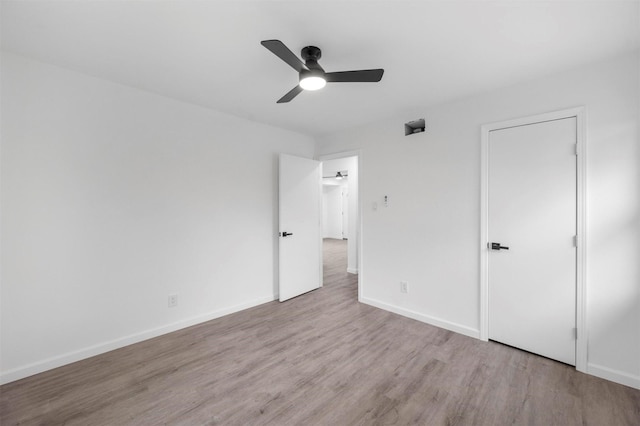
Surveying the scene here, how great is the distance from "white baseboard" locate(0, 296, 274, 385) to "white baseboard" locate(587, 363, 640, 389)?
3.56 metres

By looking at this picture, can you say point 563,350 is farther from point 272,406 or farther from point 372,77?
point 372,77

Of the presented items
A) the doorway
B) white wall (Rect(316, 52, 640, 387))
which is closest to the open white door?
the doorway

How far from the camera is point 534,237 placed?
2346 mm

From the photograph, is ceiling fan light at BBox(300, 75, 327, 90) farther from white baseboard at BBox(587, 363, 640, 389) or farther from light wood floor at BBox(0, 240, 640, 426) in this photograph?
white baseboard at BBox(587, 363, 640, 389)

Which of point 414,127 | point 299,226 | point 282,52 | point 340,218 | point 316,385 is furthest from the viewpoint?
point 340,218

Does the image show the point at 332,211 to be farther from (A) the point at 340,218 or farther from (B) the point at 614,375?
(B) the point at 614,375

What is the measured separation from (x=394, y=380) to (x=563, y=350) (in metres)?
1.55

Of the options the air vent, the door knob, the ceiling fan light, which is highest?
the air vent

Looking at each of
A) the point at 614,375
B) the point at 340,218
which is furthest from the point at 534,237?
the point at 340,218

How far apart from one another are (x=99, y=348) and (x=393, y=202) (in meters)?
3.47

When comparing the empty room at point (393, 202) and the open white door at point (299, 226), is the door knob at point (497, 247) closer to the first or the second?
the empty room at point (393, 202)

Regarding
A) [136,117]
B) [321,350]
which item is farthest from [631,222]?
[136,117]

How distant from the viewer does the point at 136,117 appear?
2566 millimetres

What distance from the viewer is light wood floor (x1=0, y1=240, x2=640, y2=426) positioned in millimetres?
1676
